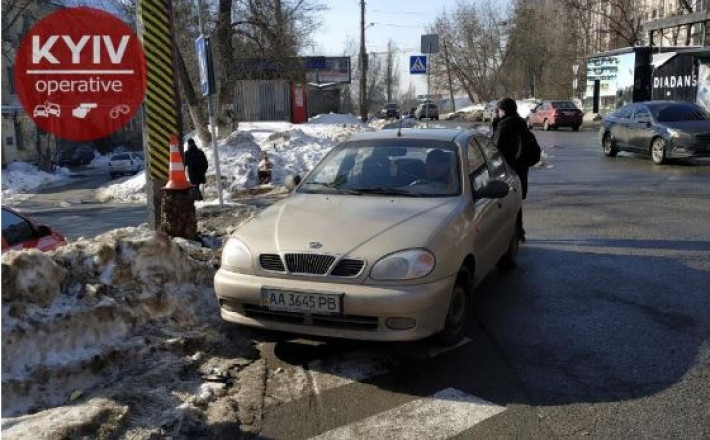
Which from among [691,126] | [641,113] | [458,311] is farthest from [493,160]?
[641,113]

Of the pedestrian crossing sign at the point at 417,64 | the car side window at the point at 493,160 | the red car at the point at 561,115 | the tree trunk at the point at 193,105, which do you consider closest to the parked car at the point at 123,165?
the tree trunk at the point at 193,105

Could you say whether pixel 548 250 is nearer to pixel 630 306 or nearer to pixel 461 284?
pixel 630 306

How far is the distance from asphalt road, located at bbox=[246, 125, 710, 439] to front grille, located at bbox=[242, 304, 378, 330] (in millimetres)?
376

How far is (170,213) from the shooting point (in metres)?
7.26

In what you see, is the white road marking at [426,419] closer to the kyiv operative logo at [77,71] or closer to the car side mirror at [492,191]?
the car side mirror at [492,191]

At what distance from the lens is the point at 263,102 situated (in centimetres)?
3856

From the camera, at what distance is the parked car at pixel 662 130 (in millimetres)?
15508

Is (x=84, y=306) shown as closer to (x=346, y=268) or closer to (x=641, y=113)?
(x=346, y=268)

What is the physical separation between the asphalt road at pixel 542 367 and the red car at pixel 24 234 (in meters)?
3.56

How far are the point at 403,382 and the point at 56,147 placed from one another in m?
48.8

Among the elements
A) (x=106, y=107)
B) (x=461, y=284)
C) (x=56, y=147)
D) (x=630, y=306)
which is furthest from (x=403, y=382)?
(x=56, y=147)

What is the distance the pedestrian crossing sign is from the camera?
1772cm

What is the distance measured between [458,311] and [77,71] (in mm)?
26611

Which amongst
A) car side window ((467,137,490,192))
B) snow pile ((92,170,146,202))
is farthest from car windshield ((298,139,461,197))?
snow pile ((92,170,146,202))
